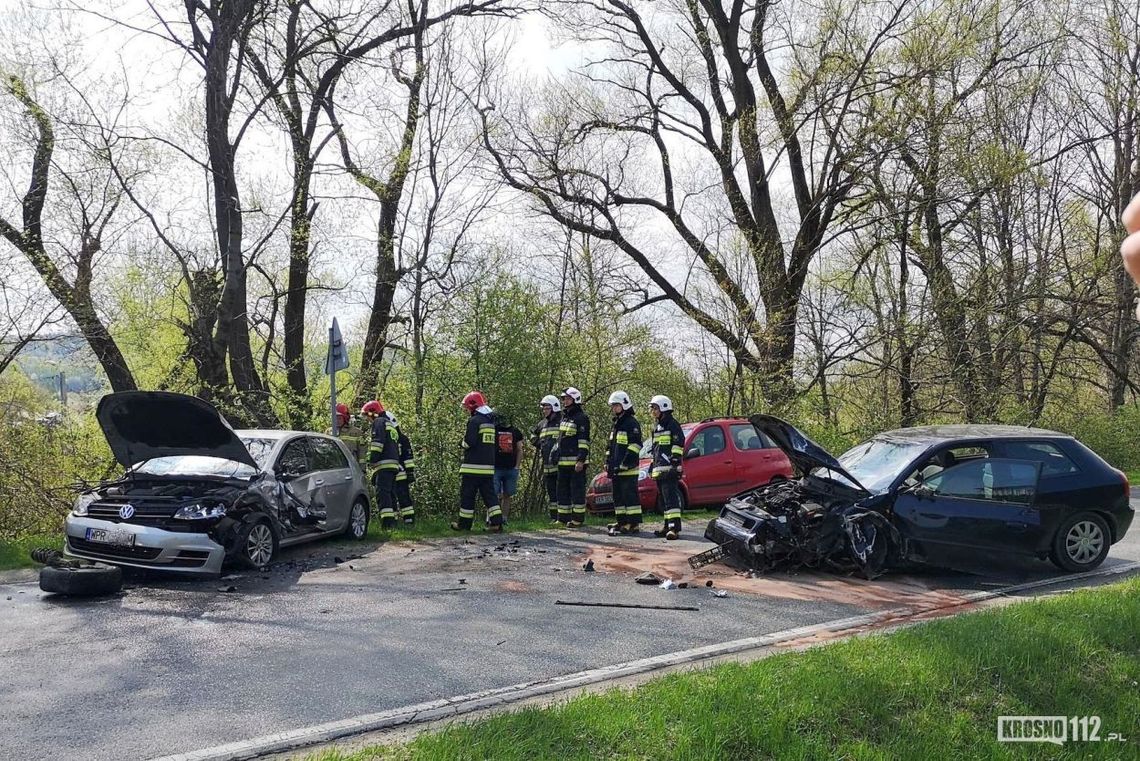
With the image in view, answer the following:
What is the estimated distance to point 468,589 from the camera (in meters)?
8.78

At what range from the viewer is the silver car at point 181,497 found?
8883mm

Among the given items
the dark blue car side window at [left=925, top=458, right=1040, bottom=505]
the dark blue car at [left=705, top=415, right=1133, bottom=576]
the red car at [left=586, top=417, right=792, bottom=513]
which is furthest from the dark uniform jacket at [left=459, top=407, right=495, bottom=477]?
the dark blue car side window at [left=925, top=458, right=1040, bottom=505]

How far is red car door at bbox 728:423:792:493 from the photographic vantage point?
1609cm

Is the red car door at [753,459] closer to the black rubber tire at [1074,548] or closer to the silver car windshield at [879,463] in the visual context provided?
the silver car windshield at [879,463]

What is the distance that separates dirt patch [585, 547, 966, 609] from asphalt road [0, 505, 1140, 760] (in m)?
0.03

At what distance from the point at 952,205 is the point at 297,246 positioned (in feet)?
46.4

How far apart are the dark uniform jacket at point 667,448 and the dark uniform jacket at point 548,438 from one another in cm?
212

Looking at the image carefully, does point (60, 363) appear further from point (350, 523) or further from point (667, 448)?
point (667, 448)

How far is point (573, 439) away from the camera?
1373 centimetres

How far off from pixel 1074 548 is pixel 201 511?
29.8 feet

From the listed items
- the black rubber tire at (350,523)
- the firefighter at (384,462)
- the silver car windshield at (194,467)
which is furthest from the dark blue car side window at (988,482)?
the firefighter at (384,462)

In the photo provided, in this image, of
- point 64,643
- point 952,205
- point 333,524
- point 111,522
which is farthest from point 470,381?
point 952,205

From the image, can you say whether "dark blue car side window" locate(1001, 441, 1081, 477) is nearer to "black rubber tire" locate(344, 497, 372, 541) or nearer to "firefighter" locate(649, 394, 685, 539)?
"firefighter" locate(649, 394, 685, 539)

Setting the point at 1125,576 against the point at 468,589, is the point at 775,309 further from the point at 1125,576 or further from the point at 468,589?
the point at 468,589
